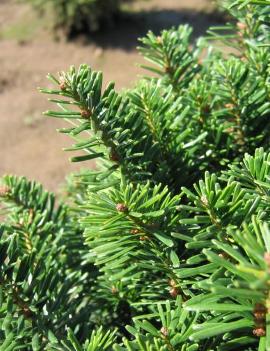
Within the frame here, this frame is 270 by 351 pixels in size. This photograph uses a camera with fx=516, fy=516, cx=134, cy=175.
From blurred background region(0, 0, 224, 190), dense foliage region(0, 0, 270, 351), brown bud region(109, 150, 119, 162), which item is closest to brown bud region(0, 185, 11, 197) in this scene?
dense foliage region(0, 0, 270, 351)

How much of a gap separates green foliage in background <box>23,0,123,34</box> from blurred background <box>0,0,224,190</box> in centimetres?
1

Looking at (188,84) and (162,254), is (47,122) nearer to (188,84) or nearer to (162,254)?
(188,84)

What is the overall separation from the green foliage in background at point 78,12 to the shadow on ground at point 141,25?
13cm

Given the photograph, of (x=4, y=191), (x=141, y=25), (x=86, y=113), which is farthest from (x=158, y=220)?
(x=141, y=25)

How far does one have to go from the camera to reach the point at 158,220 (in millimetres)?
762

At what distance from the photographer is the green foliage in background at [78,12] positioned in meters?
5.81

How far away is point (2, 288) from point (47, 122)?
4054 mm

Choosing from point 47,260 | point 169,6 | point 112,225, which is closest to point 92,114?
point 112,225

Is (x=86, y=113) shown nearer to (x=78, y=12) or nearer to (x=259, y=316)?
(x=259, y=316)

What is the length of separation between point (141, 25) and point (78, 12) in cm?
79

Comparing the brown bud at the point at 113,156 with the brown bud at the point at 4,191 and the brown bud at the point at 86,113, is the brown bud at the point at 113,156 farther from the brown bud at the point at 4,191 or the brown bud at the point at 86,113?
the brown bud at the point at 4,191

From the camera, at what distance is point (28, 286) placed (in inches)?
34.1

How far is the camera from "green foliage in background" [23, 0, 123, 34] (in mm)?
5809

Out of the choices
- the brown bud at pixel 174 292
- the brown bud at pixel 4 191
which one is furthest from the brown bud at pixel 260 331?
the brown bud at pixel 4 191
